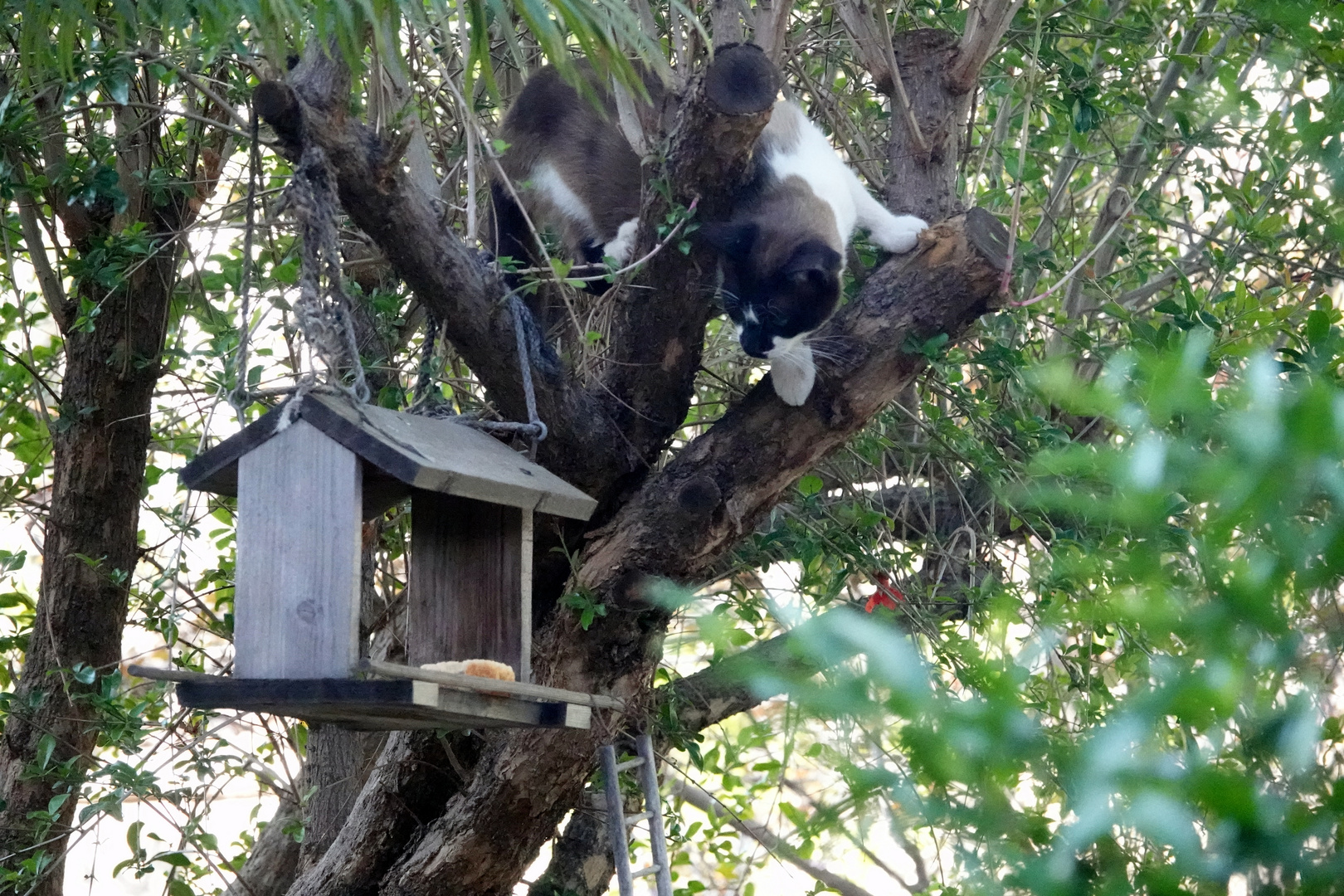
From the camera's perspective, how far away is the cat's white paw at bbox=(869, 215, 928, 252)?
2.58m

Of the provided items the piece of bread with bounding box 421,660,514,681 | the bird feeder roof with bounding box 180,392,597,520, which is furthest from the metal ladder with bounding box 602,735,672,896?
the bird feeder roof with bounding box 180,392,597,520

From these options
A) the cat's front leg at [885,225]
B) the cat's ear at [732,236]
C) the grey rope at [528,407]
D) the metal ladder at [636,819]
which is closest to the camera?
the grey rope at [528,407]

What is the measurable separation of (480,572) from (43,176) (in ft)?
4.63

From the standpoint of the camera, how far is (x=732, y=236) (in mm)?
2461

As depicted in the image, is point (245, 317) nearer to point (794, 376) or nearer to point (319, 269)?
point (319, 269)

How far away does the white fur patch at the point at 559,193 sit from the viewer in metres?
2.98

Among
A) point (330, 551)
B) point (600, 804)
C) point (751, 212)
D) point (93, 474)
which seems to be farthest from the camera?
point (600, 804)

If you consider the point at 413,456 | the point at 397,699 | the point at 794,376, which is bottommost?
the point at 397,699

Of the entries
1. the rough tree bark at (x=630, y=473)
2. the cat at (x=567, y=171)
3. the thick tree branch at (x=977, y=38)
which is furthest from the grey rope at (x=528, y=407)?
the thick tree branch at (x=977, y=38)

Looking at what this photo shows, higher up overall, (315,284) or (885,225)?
(885,225)

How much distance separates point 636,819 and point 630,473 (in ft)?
2.47

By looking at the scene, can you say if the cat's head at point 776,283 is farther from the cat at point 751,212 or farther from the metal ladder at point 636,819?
the metal ladder at point 636,819

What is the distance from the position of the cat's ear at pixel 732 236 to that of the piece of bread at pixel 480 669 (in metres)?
0.91

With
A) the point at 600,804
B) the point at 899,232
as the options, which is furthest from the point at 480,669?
the point at 600,804
